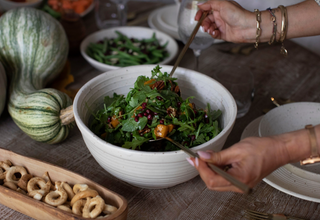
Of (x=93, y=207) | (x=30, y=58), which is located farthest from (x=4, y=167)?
(x=30, y=58)

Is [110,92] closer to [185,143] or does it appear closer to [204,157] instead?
[185,143]

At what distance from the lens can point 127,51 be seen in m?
1.88

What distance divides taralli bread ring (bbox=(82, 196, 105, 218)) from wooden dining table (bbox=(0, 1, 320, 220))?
0.58ft

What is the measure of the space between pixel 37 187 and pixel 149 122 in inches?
17.5

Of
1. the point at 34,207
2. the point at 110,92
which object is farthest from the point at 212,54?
the point at 34,207

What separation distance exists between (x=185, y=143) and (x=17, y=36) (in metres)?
1.09

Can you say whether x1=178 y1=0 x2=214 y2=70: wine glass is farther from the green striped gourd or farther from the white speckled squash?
the white speckled squash

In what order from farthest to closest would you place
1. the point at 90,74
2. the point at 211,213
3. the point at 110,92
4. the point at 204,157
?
the point at 90,74, the point at 110,92, the point at 211,213, the point at 204,157

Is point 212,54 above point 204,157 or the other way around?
the other way around

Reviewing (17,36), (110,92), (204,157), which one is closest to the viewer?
(204,157)

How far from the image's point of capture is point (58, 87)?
1654mm

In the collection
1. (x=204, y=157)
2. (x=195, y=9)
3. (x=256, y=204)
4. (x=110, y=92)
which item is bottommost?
(x=256, y=204)

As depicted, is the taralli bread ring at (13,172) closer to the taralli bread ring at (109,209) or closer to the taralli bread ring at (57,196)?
the taralli bread ring at (57,196)

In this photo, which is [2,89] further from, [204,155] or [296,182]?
[296,182]
